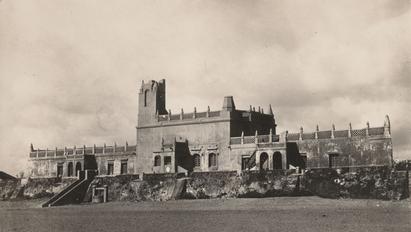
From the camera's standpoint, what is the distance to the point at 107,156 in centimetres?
6297

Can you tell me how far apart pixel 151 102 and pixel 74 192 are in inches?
581

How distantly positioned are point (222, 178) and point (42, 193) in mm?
21086

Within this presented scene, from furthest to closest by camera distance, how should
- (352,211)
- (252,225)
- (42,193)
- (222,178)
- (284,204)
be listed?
(42,193)
(222,178)
(284,204)
(352,211)
(252,225)

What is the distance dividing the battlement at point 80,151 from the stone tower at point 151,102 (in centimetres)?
411

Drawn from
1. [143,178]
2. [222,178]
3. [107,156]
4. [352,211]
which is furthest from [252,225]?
[107,156]

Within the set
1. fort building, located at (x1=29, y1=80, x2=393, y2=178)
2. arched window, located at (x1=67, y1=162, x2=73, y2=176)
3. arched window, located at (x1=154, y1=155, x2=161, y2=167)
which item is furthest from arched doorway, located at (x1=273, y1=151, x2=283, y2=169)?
arched window, located at (x1=67, y1=162, x2=73, y2=176)

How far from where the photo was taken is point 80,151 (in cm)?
6494

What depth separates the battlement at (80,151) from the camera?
62.2m

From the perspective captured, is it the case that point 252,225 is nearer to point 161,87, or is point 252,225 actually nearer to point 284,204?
point 284,204

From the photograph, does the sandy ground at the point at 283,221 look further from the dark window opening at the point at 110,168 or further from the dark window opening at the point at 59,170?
the dark window opening at the point at 59,170

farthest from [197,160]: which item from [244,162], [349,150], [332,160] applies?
[349,150]

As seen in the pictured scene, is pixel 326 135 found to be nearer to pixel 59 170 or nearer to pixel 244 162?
pixel 244 162

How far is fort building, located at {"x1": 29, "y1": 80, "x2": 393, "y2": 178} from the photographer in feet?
154

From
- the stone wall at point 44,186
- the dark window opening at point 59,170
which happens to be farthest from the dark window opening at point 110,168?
the stone wall at point 44,186
